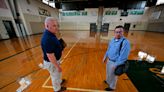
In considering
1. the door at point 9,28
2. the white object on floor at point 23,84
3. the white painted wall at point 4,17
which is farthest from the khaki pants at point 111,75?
the door at point 9,28

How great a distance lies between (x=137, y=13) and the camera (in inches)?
602

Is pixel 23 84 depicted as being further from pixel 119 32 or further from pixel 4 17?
pixel 4 17

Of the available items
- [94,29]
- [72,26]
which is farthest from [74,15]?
[94,29]

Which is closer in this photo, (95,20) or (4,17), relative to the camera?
(4,17)

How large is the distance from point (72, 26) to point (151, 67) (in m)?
15.9

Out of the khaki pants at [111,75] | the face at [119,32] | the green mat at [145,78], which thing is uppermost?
the face at [119,32]

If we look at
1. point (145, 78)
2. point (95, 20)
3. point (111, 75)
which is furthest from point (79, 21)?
point (111, 75)

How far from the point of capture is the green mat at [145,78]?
2.07 m

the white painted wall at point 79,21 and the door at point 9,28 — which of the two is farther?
the white painted wall at point 79,21

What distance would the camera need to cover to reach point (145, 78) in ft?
7.87

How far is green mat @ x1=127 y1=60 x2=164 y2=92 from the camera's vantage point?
2.07 m

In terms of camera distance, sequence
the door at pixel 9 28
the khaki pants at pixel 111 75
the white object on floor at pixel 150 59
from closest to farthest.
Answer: the khaki pants at pixel 111 75
the white object on floor at pixel 150 59
the door at pixel 9 28

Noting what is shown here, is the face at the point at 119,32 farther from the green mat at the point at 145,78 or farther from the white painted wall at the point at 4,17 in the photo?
the white painted wall at the point at 4,17

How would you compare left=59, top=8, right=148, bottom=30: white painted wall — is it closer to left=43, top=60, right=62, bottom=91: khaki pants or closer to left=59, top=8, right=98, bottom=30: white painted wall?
left=59, top=8, right=98, bottom=30: white painted wall
